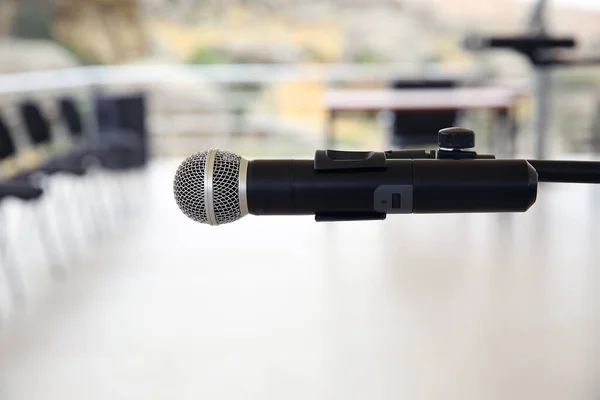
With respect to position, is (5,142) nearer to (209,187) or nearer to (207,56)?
(209,187)

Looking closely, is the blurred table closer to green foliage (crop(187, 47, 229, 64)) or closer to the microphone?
the microphone

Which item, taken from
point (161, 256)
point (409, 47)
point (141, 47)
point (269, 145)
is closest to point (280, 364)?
point (161, 256)

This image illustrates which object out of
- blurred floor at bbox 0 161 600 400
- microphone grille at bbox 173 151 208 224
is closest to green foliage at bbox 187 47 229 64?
blurred floor at bbox 0 161 600 400

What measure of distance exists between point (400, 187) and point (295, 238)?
310cm

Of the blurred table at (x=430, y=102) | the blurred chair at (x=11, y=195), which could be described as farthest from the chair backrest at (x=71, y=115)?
the blurred table at (x=430, y=102)

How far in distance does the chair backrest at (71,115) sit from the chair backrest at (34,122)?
395mm

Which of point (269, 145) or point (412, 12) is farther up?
point (412, 12)

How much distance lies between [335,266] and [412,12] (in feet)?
16.5

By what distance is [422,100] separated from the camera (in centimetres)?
428

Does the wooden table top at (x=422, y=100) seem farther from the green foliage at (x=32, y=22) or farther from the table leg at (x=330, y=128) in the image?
the green foliage at (x=32, y=22)

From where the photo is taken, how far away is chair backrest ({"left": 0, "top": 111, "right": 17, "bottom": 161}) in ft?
12.0

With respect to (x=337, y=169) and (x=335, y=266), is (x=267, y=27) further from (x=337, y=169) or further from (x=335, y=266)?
(x=337, y=169)

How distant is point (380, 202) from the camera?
0.84 m

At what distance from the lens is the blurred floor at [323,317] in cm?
218
